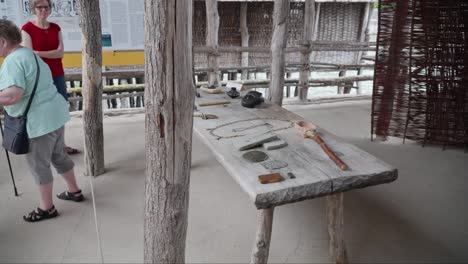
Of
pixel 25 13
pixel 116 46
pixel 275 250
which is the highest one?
pixel 25 13

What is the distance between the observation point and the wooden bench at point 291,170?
5.70 feet

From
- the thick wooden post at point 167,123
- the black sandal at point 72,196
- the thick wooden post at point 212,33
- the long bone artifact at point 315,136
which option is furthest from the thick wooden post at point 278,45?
the thick wooden post at point 167,123

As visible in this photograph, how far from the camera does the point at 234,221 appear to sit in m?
2.75

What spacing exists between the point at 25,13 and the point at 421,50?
4.35 meters

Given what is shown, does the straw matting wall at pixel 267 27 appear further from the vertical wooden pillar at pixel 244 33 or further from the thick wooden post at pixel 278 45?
the thick wooden post at pixel 278 45

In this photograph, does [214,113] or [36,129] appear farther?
[214,113]

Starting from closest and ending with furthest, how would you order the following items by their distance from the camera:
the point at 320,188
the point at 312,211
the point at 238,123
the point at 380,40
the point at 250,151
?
the point at 320,188 < the point at 250,151 < the point at 238,123 < the point at 312,211 < the point at 380,40

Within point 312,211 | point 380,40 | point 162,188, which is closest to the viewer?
point 162,188

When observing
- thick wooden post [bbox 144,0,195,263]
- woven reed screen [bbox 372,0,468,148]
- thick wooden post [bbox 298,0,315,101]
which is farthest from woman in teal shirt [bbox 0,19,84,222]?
thick wooden post [bbox 298,0,315,101]

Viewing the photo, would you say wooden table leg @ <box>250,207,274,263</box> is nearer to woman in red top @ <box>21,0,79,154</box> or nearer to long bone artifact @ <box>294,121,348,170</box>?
long bone artifact @ <box>294,121,348,170</box>

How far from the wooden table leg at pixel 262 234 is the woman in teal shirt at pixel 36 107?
149cm

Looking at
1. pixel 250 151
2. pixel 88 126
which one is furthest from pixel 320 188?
pixel 88 126

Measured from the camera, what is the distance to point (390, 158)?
396 centimetres

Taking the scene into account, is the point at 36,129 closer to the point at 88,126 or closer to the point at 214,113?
the point at 88,126
